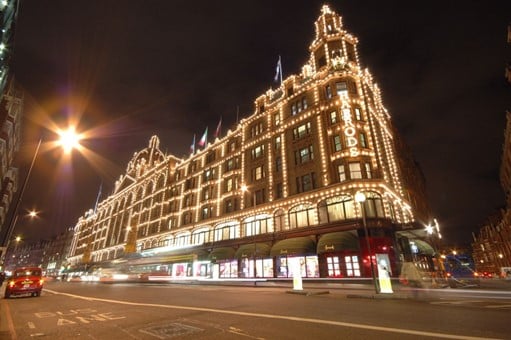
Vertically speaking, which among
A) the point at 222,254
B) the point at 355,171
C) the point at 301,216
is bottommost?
the point at 222,254

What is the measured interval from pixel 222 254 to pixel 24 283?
19995 millimetres

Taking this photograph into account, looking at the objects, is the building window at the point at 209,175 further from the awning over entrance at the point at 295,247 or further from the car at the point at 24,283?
the car at the point at 24,283

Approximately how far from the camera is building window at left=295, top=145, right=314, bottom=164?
3102cm

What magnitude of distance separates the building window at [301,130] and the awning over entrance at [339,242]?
44.0 feet

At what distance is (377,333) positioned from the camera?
552 cm

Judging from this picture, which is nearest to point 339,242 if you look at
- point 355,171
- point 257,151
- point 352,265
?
point 352,265

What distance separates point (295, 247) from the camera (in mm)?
26016

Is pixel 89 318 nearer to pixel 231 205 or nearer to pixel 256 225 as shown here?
pixel 256 225

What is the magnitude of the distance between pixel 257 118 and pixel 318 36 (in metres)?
15.0

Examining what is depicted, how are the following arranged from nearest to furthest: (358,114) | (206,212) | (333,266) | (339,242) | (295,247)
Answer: (339,242)
(333,266)
(295,247)
(358,114)
(206,212)

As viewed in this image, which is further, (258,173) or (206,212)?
(206,212)

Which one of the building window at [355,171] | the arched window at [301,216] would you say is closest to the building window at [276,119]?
the arched window at [301,216]

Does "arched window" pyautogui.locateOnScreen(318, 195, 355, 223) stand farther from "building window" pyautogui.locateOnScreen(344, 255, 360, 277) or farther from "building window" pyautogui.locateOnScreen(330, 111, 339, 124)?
"building window" pyautogui.locateOnScreen(330, 111, 339, 124)

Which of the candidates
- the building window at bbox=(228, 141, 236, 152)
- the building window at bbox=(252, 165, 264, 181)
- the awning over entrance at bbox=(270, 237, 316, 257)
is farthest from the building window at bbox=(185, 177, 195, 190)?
the awning over entrance at bbox=(270, 237, 316, 257)
